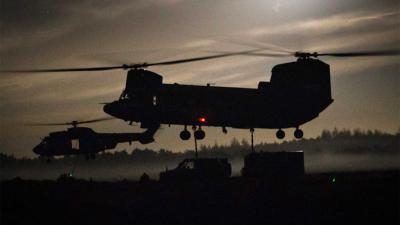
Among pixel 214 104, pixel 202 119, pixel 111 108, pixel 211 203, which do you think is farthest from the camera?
pixel 202 119

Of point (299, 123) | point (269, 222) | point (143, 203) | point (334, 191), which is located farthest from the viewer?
point (299, 123)

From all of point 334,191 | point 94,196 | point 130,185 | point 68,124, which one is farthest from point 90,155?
point 334,191

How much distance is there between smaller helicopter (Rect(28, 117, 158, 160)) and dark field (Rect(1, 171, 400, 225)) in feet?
75.2

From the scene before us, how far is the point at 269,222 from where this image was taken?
29.1m

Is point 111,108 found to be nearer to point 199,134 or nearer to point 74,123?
point 199,134

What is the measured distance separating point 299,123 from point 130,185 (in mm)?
14153

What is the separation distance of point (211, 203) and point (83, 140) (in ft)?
116

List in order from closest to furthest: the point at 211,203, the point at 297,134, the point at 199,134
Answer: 1. the point at 211,203
2. the point at 199,134
3. the point at 297,134

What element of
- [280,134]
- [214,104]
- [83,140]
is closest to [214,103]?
[214,104]

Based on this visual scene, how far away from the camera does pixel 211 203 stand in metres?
34.6

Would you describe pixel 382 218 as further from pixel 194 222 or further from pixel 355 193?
pixel 194 222

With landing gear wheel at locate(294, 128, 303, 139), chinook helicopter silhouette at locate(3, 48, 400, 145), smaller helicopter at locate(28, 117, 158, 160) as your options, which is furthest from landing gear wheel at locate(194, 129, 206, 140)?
smaller helicopter at locate(28, 117, 158, 160)

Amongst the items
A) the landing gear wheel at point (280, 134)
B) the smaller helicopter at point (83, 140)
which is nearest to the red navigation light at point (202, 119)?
the landing gear wheel at point (280, 134)

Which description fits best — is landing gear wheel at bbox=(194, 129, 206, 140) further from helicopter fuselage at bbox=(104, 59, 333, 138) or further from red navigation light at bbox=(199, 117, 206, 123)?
red navigation light at bbox=(199, 117, 206, 123)
